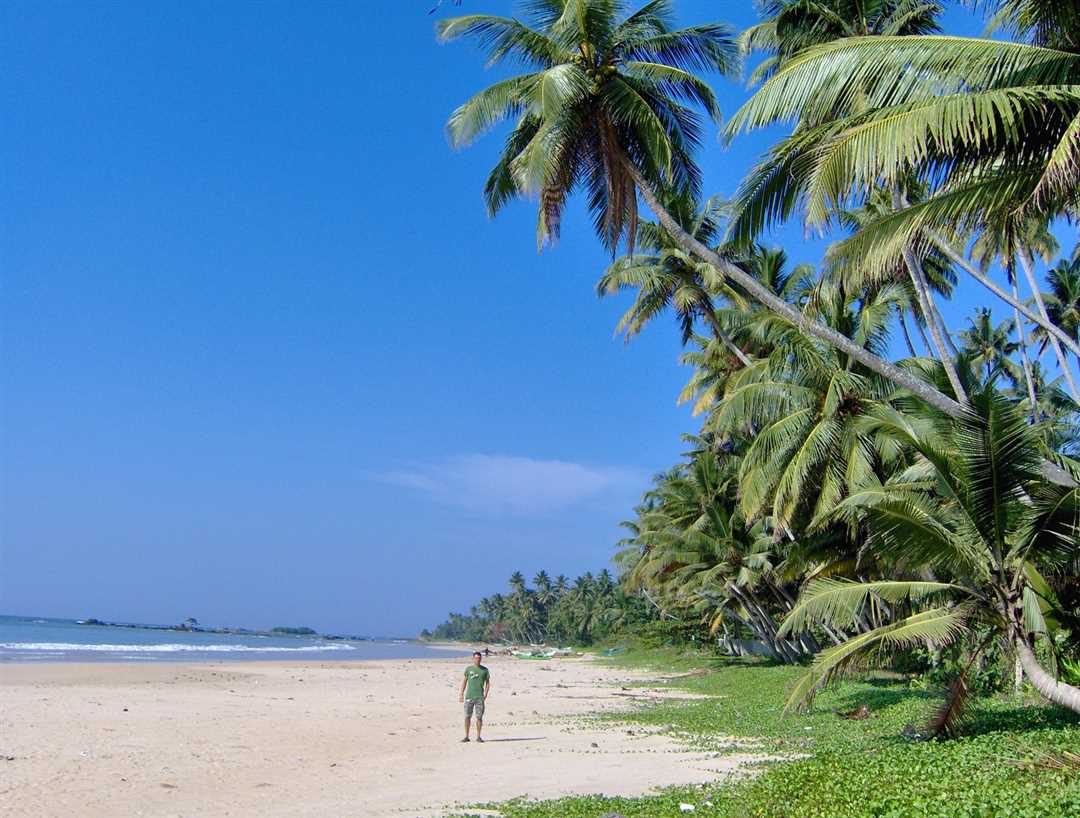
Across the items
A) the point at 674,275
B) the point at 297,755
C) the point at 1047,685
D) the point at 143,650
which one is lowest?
the point at 143,650

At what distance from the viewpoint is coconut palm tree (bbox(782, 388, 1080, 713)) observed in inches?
356

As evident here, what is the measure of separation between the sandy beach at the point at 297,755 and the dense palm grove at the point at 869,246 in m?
3.37

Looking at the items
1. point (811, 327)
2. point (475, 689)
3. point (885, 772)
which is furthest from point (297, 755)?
point (811, 327)

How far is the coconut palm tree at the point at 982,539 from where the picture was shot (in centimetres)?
905

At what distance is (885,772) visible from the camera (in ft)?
25.6

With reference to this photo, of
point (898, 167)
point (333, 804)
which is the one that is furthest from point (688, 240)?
point (333, 804)

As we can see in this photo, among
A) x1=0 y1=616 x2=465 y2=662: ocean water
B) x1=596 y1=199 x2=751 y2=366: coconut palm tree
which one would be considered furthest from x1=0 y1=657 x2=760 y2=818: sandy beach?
x1=0 y1=616 x2=465 y2=662: ocean water

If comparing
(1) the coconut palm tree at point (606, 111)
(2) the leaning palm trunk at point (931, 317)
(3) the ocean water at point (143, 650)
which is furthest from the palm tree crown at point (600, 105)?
(3) the ocean water at point (143, 650)

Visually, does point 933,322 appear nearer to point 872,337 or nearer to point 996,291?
point 996,291

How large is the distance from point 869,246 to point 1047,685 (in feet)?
16.2

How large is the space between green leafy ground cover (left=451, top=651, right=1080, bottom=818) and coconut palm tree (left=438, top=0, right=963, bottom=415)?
5.05m

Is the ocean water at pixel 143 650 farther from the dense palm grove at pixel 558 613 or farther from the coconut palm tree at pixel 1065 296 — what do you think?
the coconut palm tree at pixel 1065 296

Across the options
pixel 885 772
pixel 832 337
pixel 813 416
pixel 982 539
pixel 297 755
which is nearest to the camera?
pixel 885 772

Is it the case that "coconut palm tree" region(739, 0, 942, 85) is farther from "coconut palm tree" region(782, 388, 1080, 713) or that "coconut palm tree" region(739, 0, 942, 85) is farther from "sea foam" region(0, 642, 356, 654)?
"sea foam" region(0, 642, 356, 654)
